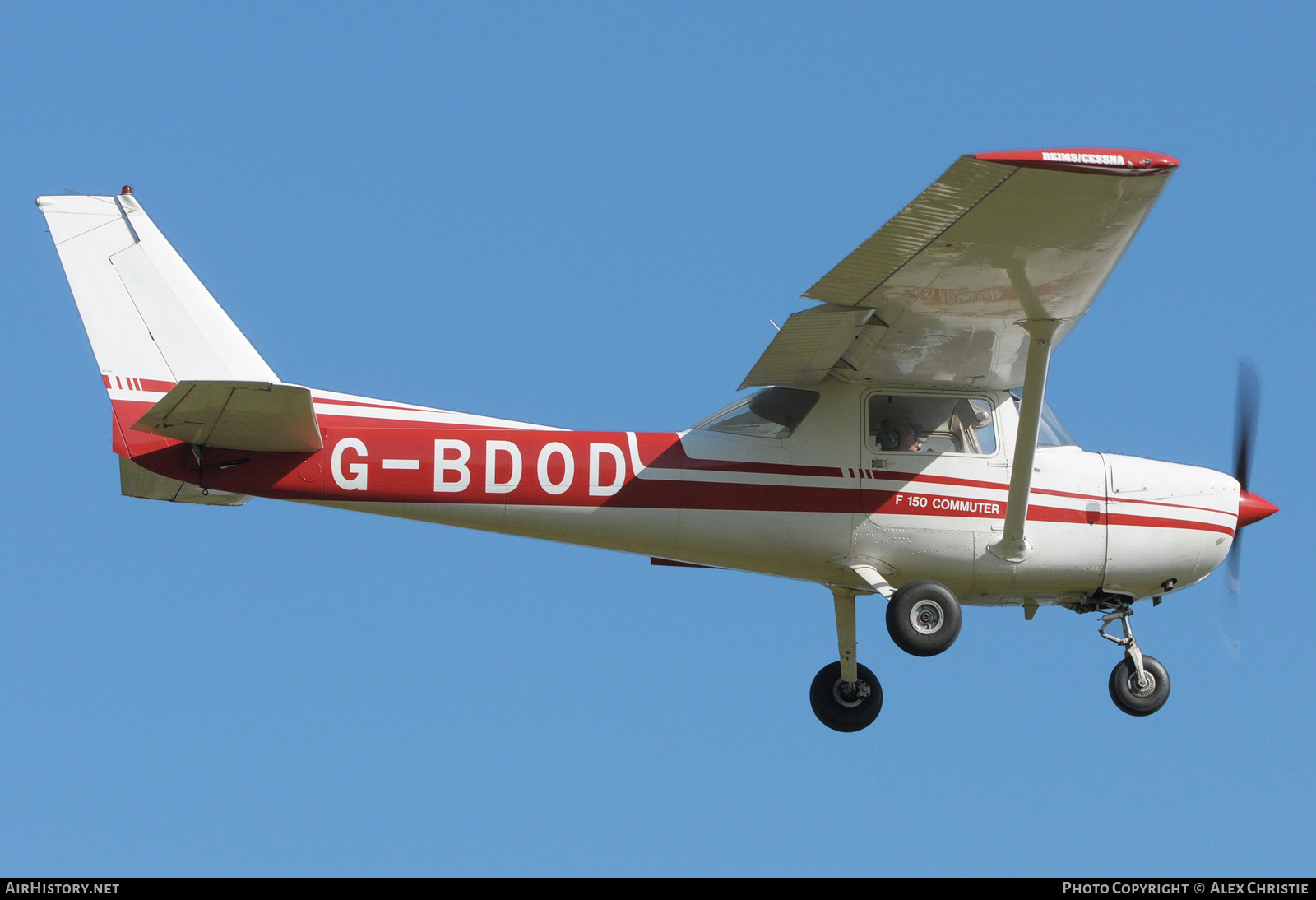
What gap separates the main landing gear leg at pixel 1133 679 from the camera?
40.1 feet

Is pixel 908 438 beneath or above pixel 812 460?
above

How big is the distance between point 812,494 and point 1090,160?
3.75m

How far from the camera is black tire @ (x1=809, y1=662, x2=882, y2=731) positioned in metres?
12.9

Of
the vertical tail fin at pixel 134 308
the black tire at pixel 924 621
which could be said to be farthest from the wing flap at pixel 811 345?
the vertical tail fin at pixel 134 308

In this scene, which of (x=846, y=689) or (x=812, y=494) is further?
(x=846, y=689)

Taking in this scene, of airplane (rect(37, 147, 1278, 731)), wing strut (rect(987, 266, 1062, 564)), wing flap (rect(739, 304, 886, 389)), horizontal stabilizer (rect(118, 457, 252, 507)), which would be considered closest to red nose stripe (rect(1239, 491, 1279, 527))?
airplane (rect(37, 147, 1278, 731))

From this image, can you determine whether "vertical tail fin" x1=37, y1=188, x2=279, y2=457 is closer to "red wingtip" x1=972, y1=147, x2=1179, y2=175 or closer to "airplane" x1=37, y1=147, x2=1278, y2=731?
"airplane" x1=37, y1=147, x2=1278, y2=731

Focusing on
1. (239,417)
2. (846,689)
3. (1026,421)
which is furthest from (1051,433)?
(239,417)

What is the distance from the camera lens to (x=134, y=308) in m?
11.4

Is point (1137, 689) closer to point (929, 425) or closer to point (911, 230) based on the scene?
point (929, 425)
